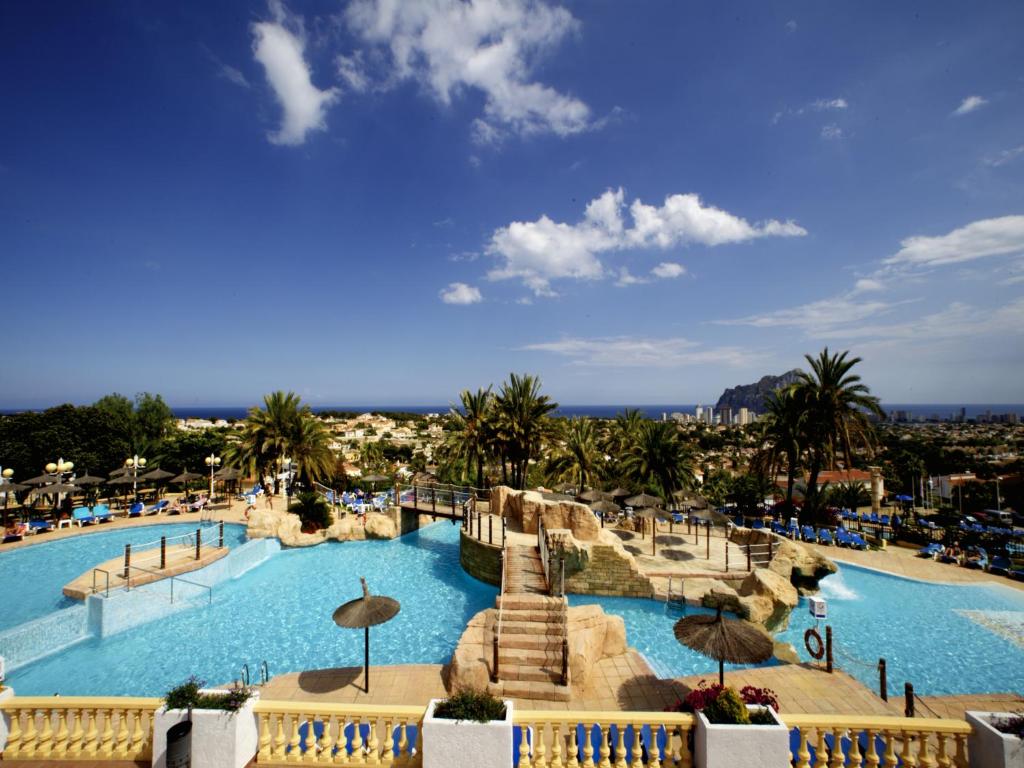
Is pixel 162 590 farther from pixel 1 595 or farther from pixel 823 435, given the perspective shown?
pixel 823 435

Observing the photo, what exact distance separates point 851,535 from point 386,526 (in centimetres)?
2450

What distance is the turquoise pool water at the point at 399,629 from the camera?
1214 cm

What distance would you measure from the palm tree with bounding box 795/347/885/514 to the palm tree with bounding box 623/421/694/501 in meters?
7.00

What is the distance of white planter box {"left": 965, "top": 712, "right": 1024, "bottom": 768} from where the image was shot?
214 inches

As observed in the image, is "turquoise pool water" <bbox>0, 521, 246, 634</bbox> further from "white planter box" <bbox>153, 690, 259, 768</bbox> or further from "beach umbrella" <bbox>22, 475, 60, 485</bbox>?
"white planter box" <bbox>153, 690, 259, 768</bbox>

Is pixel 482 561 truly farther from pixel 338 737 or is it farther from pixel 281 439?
pixel 281 439

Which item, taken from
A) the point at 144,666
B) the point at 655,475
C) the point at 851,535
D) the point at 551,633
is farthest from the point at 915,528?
the point at 144,666

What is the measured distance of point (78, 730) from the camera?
21.0 feet

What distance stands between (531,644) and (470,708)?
19.6ft

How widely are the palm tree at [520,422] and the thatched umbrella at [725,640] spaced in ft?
65.2

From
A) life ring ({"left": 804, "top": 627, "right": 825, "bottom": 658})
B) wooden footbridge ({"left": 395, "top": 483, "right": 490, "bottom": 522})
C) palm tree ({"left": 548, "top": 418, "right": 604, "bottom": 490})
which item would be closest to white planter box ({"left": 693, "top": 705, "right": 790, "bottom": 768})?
life ring ({"left": 804, "top": 627, "right": 825, "bottom": 658})

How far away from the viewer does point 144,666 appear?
481 inches

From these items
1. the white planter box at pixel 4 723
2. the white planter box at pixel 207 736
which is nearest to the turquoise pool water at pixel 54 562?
the white planter box at pixel 4 723

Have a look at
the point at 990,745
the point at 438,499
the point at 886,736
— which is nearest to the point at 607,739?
the point at 886,736
